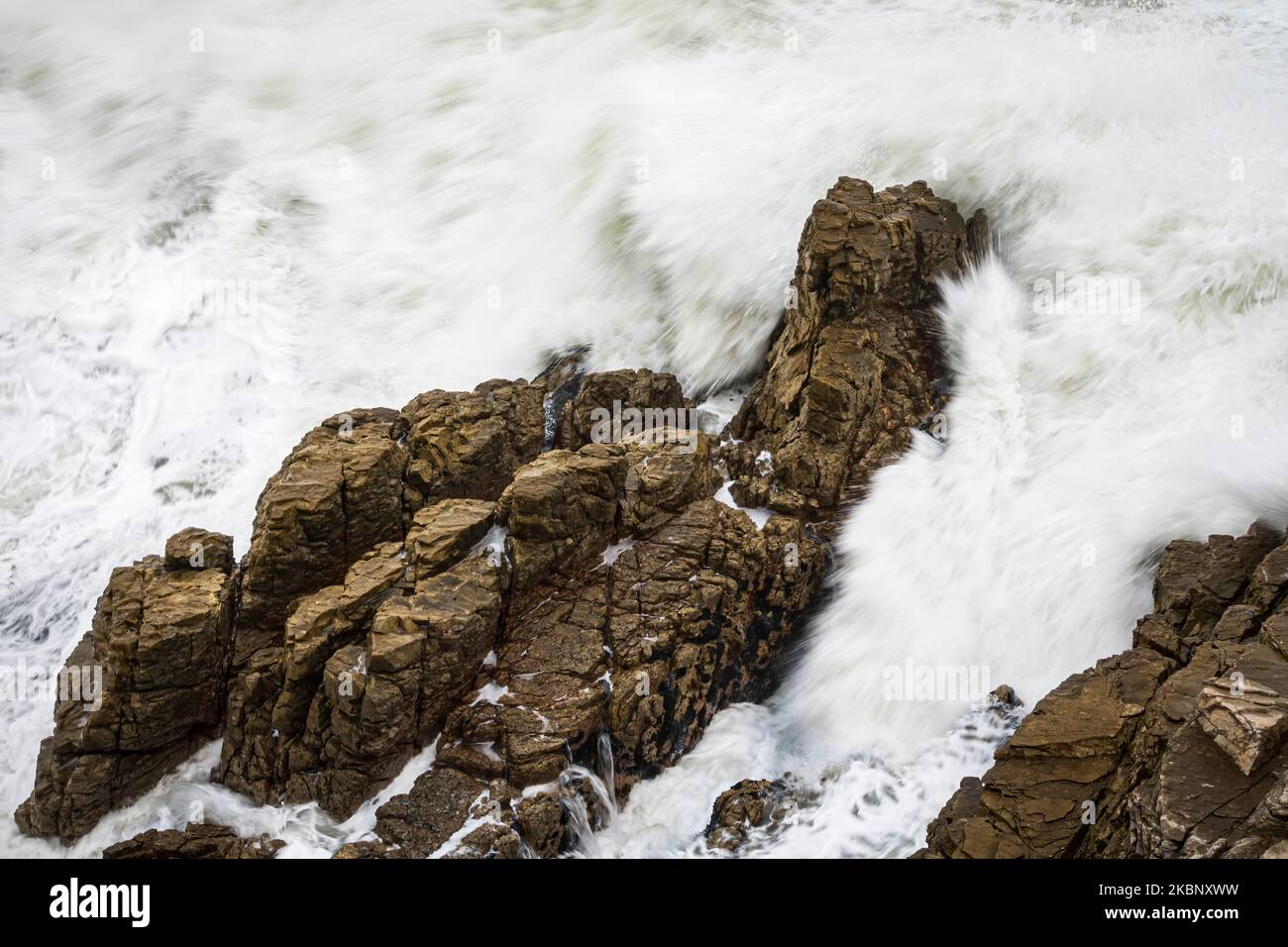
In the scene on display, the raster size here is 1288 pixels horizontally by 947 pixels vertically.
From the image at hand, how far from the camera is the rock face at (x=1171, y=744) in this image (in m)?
7.34

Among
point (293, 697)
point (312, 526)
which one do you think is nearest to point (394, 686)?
point (293, 697)

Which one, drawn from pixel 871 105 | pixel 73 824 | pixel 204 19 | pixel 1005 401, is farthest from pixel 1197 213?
pixel 204 19

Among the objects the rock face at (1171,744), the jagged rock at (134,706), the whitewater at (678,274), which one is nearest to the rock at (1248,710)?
the rock face at (1171,744)

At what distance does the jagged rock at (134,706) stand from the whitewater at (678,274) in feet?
1.15

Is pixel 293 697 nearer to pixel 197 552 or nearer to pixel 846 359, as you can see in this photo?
pixel 197 552

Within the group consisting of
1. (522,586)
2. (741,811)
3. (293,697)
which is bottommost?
(741,811)

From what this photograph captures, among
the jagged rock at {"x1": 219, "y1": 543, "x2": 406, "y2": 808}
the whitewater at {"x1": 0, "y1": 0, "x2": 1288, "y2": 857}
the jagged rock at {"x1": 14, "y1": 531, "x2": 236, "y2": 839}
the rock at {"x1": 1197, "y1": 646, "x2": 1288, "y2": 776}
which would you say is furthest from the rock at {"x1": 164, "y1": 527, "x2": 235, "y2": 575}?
the rock at {"x1": 1197, "y1": 646, "x2": 1288, "y2": 776}

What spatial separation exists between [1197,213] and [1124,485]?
574cm

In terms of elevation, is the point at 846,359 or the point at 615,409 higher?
the point at 846,359

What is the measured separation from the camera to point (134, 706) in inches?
460

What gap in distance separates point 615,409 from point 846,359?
3.33 m

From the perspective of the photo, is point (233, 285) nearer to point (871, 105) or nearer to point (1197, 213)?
point (871, 105)

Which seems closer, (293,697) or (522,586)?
(293,697)

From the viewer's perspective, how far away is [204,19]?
1128 inches
